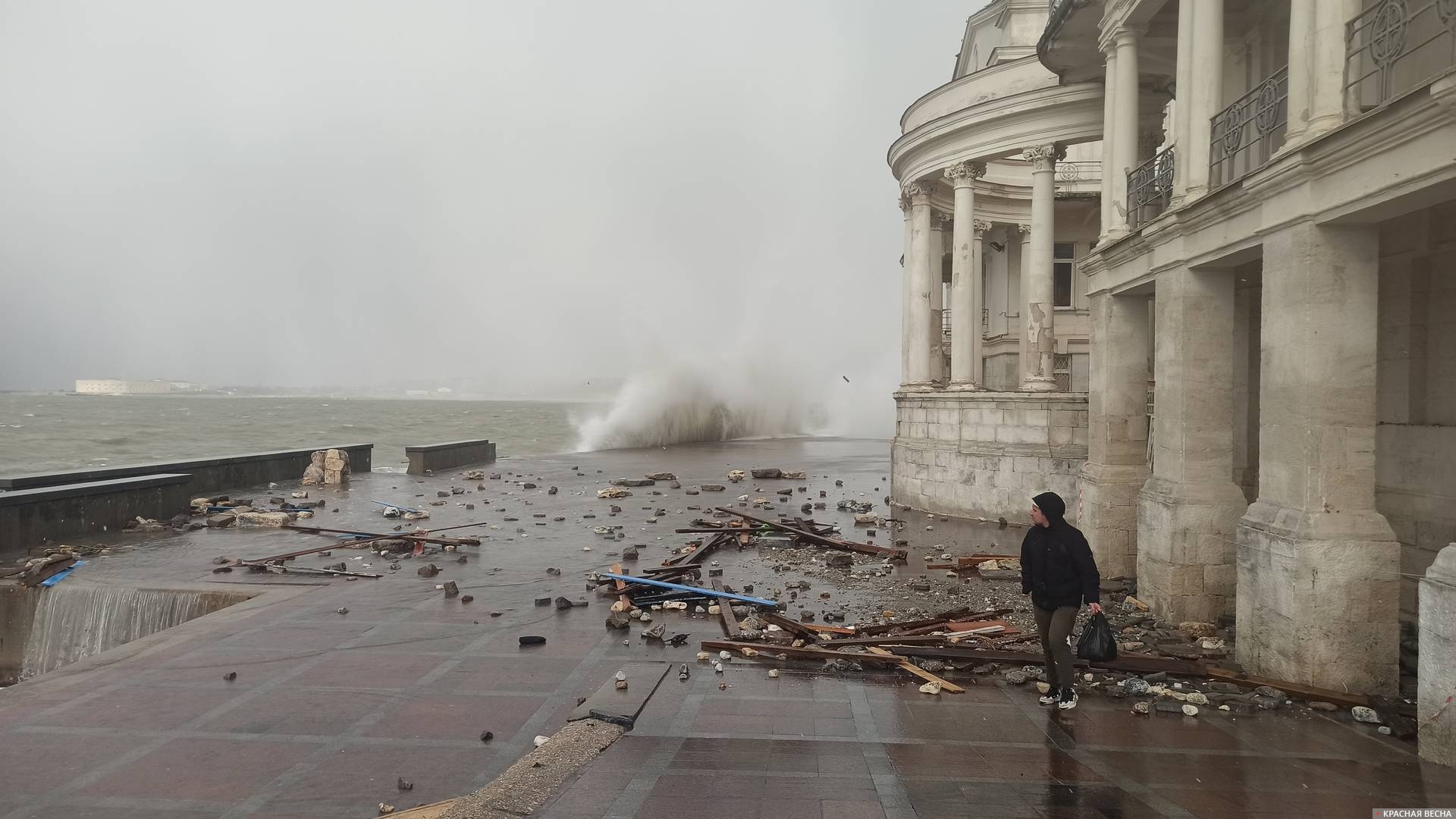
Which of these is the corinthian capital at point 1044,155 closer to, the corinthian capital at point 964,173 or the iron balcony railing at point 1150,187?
the corinthian capital at point 964,173

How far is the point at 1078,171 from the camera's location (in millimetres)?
27906

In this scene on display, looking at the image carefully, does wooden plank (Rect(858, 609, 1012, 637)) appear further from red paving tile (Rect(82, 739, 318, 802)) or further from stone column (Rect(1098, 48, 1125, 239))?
stone column (Rect(1098, 48, 1125, 239))

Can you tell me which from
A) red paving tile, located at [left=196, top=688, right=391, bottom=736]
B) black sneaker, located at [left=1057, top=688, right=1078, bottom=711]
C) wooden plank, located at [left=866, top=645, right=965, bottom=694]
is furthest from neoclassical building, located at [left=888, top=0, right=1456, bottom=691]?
red paving tile, located at [left=196, top=688, right=391, bottom=736]

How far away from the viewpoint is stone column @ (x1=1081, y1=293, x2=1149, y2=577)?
11.9 metres

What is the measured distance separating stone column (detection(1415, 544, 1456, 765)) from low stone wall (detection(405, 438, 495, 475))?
27449 millimetres

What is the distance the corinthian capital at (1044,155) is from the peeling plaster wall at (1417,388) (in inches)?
345

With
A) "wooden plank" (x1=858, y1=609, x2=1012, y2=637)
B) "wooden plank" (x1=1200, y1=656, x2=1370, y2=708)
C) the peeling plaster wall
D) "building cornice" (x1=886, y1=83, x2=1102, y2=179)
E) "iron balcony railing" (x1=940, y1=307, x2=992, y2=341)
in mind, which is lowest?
"wooden plank" (x1=858, y1=609, x2=1012, y2=637)

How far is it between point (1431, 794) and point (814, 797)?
386 cm

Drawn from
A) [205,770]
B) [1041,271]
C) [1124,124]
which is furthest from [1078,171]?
[205,770]

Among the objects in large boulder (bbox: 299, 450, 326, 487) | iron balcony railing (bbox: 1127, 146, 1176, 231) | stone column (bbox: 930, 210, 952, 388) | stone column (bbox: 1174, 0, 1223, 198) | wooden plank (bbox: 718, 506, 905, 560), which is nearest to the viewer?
stone column (bbox: 1174, 0, 1223, 198)

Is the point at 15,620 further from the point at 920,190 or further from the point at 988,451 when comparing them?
the point at 920,190

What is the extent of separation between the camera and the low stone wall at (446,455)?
28.8m

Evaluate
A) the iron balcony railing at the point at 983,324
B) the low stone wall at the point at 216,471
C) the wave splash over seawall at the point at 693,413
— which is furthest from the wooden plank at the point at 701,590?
the wave splash over seawall at the point at 693,413

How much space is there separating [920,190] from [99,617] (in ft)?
59.3
